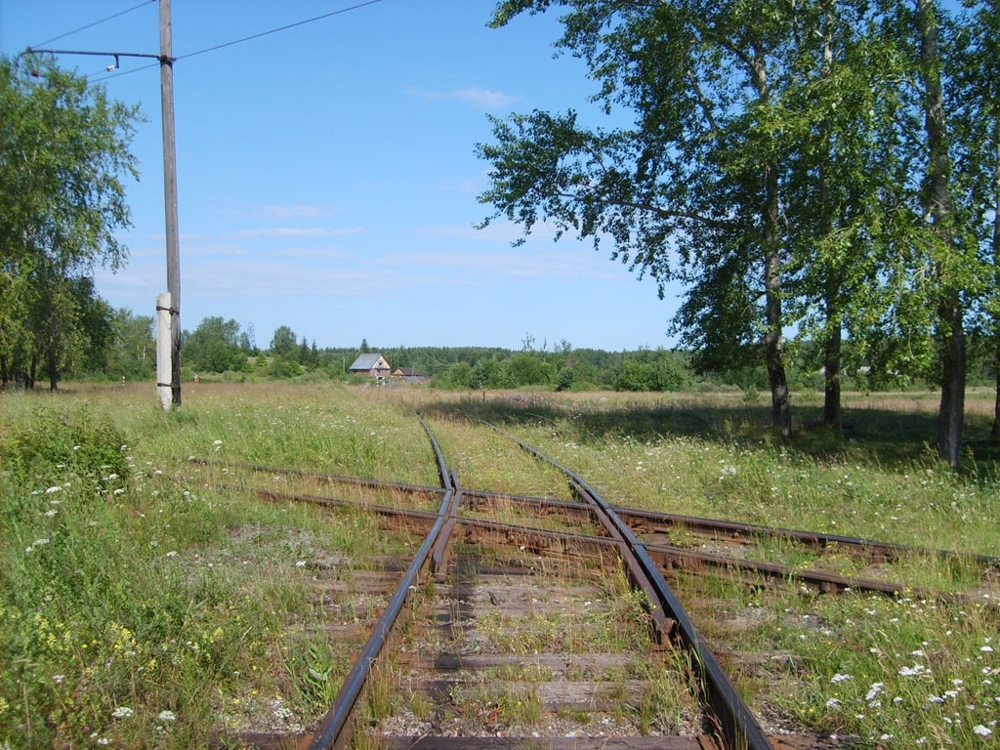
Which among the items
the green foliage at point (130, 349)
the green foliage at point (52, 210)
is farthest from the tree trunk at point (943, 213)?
the green foliage at point (130, 349)

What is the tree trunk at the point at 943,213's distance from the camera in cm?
1088

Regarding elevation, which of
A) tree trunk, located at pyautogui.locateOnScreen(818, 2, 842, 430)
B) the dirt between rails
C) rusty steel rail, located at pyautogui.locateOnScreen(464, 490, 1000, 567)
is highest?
tree trunk, located at pyautogui.locateOnScreen(818, 2, 842, 430)

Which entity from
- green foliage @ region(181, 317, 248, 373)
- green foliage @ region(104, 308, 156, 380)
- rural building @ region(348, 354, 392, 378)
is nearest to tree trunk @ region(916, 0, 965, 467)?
green foliage @ region(104, 308, 156, 380)

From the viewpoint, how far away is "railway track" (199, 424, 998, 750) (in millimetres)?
3209

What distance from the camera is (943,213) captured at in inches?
435

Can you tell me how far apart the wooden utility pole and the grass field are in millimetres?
3404

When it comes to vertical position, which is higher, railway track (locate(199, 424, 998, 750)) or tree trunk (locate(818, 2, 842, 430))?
tree trunk (locate(818, 2, 842, 430))

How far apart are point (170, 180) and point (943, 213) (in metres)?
14.1

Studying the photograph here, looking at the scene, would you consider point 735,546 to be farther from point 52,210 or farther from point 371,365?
point 371,365

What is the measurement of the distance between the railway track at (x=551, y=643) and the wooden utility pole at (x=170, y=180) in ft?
31.7

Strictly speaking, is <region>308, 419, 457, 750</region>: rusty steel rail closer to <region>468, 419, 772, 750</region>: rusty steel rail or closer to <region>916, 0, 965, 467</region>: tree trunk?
<region>468, 419, 772, 750</region>: rusty steel rail

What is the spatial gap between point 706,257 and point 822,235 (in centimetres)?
621

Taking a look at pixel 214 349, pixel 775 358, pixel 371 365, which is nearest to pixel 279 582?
pixel 775 358

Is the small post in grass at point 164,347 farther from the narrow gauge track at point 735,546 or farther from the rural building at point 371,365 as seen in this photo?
the rural building at point 371,365
